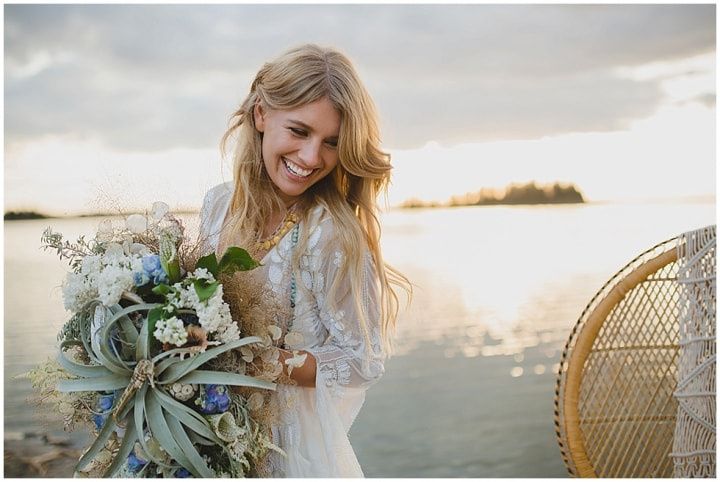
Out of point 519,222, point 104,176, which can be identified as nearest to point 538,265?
point 519,222

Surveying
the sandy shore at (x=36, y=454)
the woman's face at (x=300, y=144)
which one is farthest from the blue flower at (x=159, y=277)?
the sandy shore at (x=36, y=454)

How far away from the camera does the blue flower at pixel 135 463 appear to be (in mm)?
1621

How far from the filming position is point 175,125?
471 cm

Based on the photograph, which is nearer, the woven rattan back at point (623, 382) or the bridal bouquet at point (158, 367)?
the bridal bouquet at point (158, 367)

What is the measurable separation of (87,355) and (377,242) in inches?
29.7

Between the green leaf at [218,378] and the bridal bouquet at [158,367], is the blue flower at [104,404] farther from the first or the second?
the green leaf at [218,378]

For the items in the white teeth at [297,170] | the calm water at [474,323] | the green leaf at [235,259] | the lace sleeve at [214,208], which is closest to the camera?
the green leaf at [235,259]

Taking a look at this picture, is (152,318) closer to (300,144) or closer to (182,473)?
(182,473)

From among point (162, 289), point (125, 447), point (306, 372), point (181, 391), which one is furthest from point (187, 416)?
point (306, 372)

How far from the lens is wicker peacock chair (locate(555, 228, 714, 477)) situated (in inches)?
86.0

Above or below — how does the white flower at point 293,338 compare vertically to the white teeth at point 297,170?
below

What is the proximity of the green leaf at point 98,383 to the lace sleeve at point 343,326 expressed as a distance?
46 cm

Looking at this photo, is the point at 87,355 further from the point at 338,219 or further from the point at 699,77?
the point at 699,77

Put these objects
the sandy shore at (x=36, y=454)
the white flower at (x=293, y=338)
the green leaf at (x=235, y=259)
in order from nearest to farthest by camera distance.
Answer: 1. the green leaf at (x=235, y=259)
2. the white flower at (x=293, y=338)
3. the sandy shore at (x=36, y=454)
